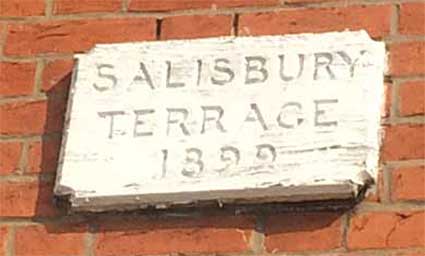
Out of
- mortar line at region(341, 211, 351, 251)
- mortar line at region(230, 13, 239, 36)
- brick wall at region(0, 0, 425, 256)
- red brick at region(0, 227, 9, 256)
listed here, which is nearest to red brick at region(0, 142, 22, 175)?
brick wall at region(0, 0, 425, 256)

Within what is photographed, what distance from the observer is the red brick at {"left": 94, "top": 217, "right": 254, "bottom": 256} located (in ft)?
9.47

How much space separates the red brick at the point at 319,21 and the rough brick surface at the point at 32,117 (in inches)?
12.3

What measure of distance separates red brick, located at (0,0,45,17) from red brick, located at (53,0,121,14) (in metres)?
0.03

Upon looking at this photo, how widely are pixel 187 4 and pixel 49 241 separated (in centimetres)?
46

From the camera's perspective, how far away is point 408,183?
2893 millimetres

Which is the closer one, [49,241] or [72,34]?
[49,241]

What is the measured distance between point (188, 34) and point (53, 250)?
42 centimetres

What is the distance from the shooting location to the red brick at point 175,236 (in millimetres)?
2887

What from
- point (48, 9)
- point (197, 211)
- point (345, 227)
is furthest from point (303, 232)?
point (48, 9)

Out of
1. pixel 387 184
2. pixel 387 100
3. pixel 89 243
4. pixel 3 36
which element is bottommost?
pixel 89 243

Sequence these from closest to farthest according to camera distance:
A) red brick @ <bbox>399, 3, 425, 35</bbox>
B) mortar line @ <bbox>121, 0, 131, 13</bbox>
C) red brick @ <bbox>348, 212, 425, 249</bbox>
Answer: red brick @ <bbox>348, 212, 425, 249</bbox>, red brick @ <bbox>399, 3, 425, 35</bbox>, mortar line @ <bbox>121, 0, 131, 13</bbox>

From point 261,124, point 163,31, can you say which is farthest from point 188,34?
point 261,124

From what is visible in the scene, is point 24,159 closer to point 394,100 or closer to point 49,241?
point 49,241

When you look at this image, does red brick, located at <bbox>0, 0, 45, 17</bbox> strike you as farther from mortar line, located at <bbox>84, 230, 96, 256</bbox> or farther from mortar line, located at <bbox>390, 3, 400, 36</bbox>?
mortar line, located at <bbox>390, 3, 400, 36</bbox>
